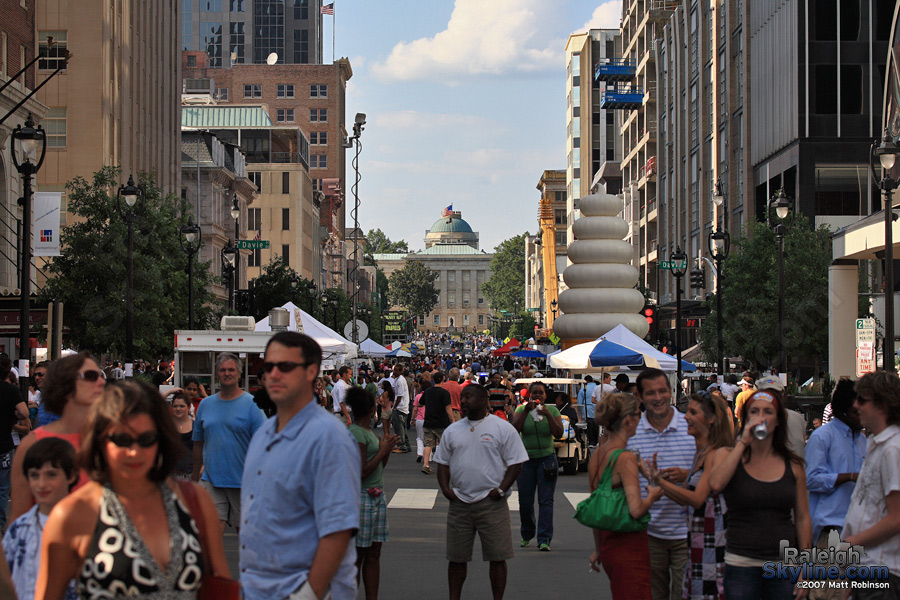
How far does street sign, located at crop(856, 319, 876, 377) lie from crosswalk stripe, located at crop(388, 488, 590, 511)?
5029 mm

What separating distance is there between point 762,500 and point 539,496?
6336 millimetres

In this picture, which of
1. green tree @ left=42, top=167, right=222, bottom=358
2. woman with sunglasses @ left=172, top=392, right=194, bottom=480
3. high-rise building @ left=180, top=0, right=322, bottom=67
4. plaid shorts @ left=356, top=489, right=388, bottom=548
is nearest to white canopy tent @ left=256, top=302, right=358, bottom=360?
green tree @ left=42, top=167, right=222, bottom=358

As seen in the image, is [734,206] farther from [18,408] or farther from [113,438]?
[113,438]

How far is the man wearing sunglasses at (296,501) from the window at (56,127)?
155 feet

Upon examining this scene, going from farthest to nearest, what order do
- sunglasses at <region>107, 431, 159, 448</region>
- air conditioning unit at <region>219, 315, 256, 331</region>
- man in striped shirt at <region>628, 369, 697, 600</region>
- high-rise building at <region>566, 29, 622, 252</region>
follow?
1. high-rise building at <region>566, 29, 622, 252</region>
2. air conditioning unit at <region>219, 315, 256, 331</region>
3. man in striped shirt at <region>628, 369, 697, 600</region>
4. sunglasses at <region>107, 431, 159, 448</region>

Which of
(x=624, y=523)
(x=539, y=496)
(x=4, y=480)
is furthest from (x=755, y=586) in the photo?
(x=4, y=480)

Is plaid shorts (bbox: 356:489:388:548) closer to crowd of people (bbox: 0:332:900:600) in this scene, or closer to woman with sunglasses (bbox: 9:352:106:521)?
crowd of people (bbox: 0:332:900:600)

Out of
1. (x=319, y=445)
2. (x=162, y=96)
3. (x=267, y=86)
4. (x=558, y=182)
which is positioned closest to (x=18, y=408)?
(x=319, y=445)

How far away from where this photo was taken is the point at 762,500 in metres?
6.31

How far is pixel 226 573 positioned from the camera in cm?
436

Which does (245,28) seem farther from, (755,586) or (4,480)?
(755,586)

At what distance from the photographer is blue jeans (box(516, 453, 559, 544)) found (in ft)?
40.1

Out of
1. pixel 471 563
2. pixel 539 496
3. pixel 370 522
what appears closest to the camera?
pixel 370 522

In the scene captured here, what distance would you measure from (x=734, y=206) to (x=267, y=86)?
81856 mm
